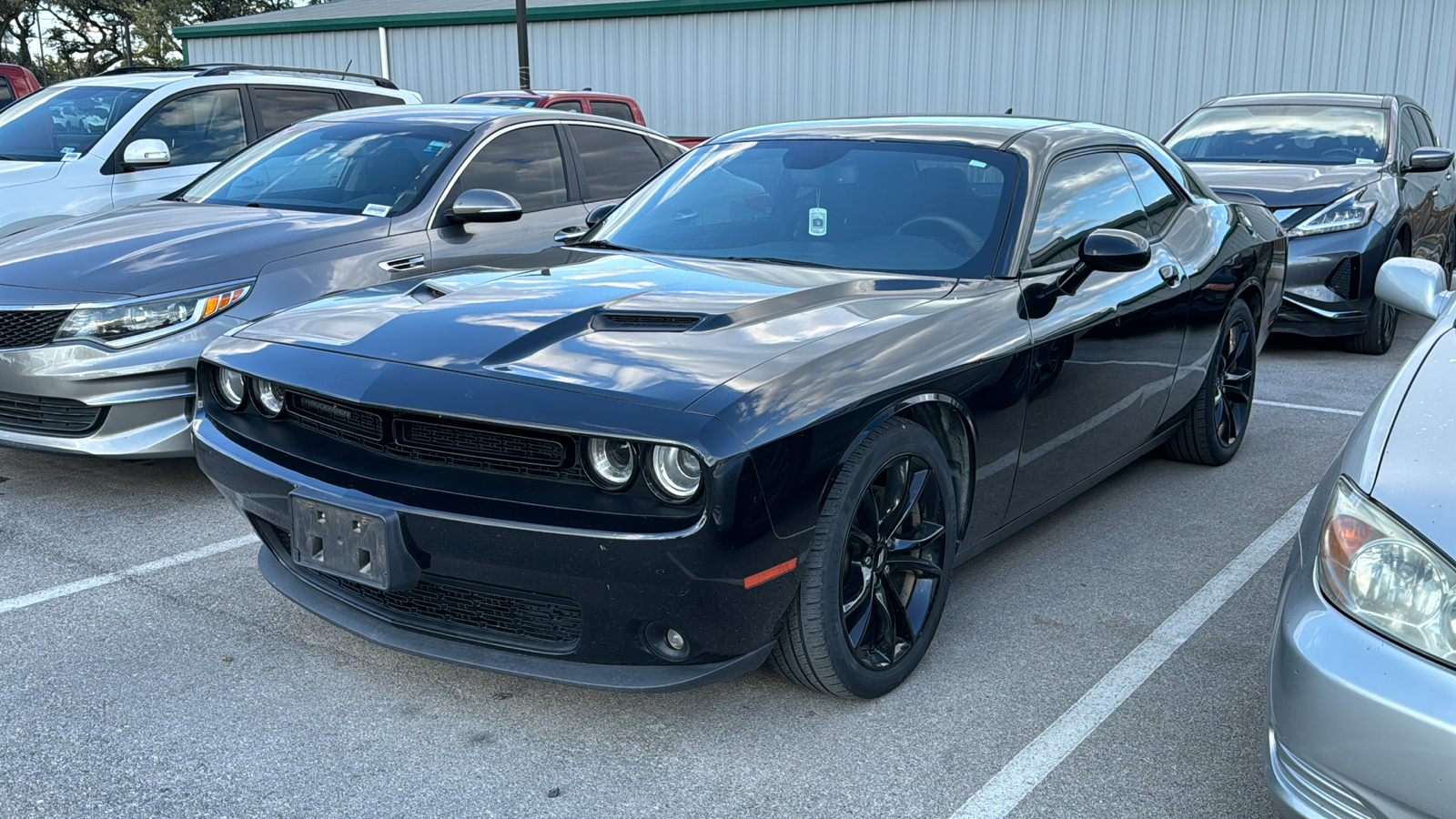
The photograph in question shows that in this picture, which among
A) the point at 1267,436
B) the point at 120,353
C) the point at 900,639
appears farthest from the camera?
the point at 1267,436

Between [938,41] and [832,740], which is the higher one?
[938,41]

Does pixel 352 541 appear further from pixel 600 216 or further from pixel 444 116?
pixel 444 116

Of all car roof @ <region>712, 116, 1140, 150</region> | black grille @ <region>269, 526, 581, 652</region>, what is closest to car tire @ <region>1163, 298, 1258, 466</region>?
car roof @ <region>712, 116, 1140, 150</region>

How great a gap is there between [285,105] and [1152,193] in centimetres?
Result: 581

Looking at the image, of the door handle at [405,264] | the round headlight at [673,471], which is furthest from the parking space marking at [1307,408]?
the round headlight at [673,471]

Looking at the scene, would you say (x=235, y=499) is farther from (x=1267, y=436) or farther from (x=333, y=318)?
(x=1267, y=436)

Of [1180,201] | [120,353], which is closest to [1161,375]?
[1180,201]

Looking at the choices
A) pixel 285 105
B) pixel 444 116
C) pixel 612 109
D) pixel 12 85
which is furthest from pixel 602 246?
pixel 12 85

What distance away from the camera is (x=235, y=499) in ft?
10.4

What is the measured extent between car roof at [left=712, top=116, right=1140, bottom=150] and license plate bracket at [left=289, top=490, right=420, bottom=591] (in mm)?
2160

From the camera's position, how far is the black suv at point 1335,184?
7406 millimetres

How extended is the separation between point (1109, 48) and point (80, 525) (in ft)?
47.9

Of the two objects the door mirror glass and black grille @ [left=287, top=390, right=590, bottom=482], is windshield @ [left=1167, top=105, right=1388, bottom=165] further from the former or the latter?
black grille @ [left=287, top=390, right=590, bottom=482]

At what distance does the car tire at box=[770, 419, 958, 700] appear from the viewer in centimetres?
277
